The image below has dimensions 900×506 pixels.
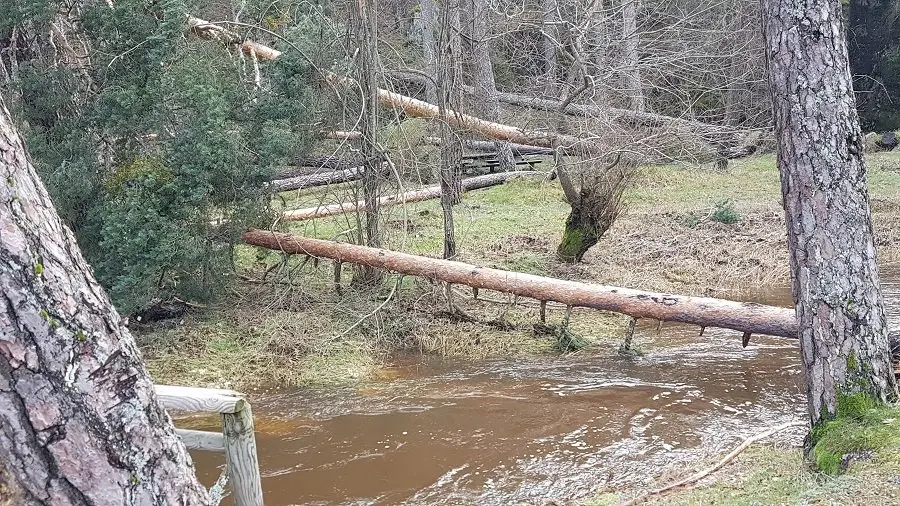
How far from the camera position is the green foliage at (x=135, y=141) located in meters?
8.59

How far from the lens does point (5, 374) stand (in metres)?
1.84

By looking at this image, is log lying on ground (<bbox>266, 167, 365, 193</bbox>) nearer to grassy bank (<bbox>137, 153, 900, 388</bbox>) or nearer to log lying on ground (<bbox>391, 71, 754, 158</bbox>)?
grassy bank (<bbox>137, 153, 900, 388</bbox>)

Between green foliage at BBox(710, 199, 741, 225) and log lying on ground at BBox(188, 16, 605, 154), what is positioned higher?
log lying on ground at BBox(188, 16, 605, 154)

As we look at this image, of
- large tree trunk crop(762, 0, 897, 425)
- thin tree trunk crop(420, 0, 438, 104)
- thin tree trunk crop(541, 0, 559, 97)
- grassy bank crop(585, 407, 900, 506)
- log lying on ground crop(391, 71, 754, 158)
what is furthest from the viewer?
thin tree trunk crop(541, 0, 559, 97)

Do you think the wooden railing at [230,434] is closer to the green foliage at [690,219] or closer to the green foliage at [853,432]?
the green foliage at [853,432]

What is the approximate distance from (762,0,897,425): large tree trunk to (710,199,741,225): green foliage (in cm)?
1030

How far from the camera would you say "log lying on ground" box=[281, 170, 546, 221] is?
10531 millimetres

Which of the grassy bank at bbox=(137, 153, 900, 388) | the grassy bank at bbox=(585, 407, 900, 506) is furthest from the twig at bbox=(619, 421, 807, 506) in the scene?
the grassy bank at bbox=(137, 153, 900, 388)

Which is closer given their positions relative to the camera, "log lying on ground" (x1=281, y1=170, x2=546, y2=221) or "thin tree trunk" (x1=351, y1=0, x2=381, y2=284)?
"thin tree trunk" (x1=351, y1=0, x2=381, y2=284)

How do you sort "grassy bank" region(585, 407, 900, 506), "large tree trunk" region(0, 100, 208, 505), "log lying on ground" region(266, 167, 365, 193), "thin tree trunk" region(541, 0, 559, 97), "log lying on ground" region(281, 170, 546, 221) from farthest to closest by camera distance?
"thin tree trunk" region(541, 0, 559, 97)
"log lying on ground" region(281, 170, 546, 221)
"log lying on ground" region(266, 167, 365, 193)
"grassy bank" region(585, 407, 900, 506)
"large tree trunk" region(0, 100, 208, 505)

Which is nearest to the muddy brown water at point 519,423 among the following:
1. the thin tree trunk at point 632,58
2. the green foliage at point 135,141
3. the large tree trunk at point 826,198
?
the large tree trunk at point 826,198

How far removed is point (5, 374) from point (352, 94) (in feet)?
28.4

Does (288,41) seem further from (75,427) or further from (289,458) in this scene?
(75,427)

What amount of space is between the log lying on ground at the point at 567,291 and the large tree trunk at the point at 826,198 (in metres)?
2.86
